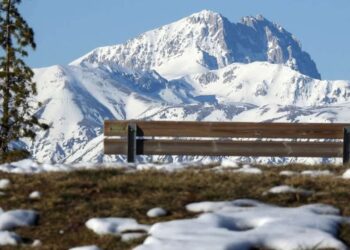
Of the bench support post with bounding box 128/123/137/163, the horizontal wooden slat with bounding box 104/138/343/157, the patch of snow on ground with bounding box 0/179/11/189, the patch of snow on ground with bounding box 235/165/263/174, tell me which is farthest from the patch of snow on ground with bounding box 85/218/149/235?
the horizontal wooden slat with bounding box 104/138/343/157

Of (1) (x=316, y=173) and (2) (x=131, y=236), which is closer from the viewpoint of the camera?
(2) (x=131, y=236)

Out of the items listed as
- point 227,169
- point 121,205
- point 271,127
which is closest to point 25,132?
point 271,127

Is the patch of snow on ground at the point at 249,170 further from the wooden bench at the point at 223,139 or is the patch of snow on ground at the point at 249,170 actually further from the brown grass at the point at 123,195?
the wooden bench at the point at 223,139

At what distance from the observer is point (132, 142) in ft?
66.5

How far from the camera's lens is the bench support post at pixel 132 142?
66.0 ft

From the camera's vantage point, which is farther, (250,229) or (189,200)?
(189,200)

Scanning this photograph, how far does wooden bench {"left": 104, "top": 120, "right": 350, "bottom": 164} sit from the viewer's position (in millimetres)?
20281

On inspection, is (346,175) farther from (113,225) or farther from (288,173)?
(113,225)

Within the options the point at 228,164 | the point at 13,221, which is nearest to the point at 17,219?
the point at 13,221

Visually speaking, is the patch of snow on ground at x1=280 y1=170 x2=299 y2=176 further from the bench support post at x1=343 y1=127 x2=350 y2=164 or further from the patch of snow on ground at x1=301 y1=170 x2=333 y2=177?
the bench support post at x1=343 y1=127 x2=350 y2=164

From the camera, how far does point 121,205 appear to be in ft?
41.9

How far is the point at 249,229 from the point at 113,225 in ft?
5.41

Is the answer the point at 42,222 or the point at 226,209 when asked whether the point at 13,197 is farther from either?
the point at 226,209

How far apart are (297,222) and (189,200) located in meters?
1.91
